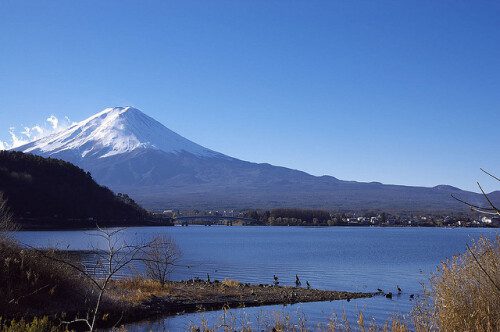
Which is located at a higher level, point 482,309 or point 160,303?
point 482,309

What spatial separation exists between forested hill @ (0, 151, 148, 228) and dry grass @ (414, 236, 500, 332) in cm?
7145

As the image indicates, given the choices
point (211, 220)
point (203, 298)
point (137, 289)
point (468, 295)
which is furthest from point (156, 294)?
point (211, 220)

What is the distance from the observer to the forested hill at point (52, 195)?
79.0 metres

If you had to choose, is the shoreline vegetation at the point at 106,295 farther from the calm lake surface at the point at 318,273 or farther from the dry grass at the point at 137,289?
the calm lake surface at the point at 318,273

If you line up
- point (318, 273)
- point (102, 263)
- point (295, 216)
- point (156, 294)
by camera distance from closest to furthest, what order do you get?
point (102, 263), point (156, 294), point (318, 273), point (295, 216)

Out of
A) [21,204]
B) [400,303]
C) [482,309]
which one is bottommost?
[400,303]

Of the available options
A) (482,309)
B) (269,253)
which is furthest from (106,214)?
(482,309)

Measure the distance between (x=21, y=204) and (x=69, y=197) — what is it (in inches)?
343

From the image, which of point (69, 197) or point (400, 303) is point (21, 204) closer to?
point (69, 197)

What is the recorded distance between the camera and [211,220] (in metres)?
141

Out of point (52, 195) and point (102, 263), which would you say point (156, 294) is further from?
point (52, 195)

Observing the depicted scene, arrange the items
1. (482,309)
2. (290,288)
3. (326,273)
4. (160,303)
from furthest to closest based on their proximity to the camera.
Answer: (326,273) < (290,288) < (160,303) < (482,309)

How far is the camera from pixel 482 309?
847 cm

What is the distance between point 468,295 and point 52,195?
80.8 m
